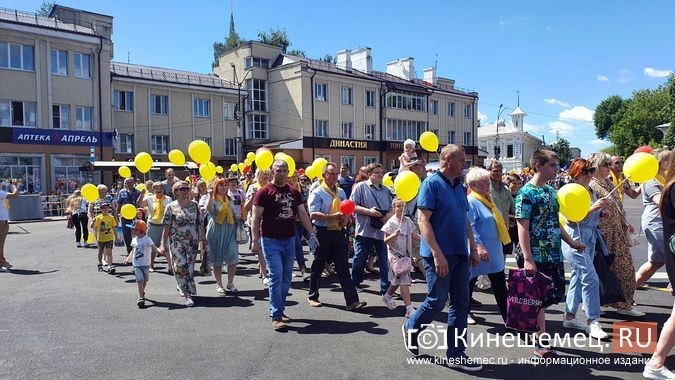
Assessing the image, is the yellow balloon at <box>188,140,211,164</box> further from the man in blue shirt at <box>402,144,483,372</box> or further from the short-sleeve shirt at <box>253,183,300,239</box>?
the man in blue shirt at <box>402,144,483,372</box>

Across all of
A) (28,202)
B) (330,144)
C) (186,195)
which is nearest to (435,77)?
(330,144)

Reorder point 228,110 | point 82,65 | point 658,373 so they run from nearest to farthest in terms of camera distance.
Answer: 1. point 658,373
2. point 82,65
3. point 228,110

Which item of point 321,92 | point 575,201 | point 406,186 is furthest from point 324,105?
point 575,201

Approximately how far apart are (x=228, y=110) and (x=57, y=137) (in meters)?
13.7

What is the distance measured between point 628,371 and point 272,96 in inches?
1554

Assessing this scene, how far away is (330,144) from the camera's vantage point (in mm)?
39719

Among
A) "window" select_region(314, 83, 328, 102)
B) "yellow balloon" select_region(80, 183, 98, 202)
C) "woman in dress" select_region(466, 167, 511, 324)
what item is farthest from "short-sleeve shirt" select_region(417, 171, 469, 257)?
"window" select_region(314, 83, 328, 102)

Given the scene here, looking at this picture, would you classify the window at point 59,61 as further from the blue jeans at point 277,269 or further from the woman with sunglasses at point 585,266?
the woman with sunglasses at point 585,266

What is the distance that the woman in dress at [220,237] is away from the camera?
24.2 feet

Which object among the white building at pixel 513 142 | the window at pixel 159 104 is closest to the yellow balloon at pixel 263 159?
the window at pixel 159 104

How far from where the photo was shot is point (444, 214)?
13.8 ft

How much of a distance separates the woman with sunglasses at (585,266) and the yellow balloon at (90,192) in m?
9.28

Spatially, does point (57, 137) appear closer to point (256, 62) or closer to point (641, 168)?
point (256, 62)

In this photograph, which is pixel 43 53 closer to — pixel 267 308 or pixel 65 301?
pixel 65 301
